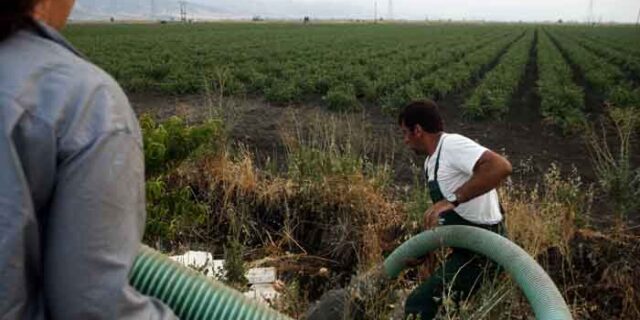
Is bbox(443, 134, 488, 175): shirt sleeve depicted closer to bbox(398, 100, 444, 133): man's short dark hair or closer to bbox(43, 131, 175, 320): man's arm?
bbox(398, 100, 444, 133): man's short dark hair

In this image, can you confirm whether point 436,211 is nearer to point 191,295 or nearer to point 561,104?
point 191,295

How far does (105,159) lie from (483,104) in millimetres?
12292

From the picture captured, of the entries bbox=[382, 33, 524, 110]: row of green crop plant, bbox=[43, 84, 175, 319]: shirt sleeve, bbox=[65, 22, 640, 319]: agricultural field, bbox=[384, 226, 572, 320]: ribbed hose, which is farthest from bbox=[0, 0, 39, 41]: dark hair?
bbox=[382, 33, 524, 110]: row of green crop plant

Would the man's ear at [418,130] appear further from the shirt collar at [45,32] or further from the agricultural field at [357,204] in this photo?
the shirt collar at [45,32]

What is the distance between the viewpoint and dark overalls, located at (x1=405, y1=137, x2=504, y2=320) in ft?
11.6

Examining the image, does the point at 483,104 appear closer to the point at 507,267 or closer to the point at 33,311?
the point at 507,267

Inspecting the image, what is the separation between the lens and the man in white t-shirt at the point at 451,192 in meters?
3.40

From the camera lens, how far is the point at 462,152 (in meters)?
3.46

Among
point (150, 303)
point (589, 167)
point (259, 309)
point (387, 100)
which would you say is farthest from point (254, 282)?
point (387, 100)

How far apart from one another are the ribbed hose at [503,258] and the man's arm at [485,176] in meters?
0.28

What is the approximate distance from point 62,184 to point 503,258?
2127 mm

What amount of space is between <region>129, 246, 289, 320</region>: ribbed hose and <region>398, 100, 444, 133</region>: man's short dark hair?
7.52 ft

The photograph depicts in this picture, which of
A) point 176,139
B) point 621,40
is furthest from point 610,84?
point 621,40

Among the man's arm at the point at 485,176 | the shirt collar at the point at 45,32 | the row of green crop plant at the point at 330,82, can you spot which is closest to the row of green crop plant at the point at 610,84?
the row of green crop plant at the point at 330,82
